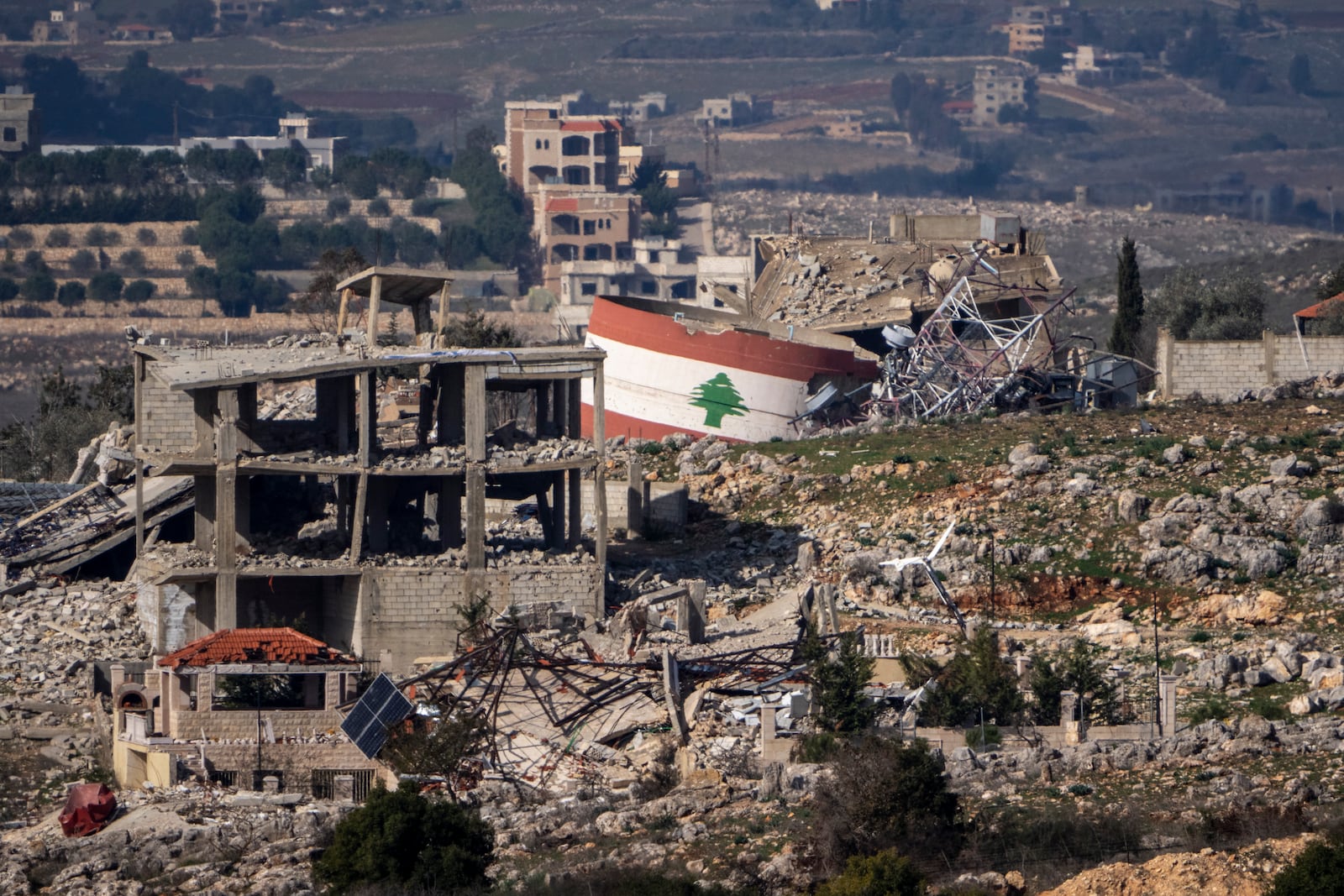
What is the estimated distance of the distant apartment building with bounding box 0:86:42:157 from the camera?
5659 inches

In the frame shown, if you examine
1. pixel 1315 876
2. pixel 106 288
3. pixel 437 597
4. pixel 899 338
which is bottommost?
pixel 106 288

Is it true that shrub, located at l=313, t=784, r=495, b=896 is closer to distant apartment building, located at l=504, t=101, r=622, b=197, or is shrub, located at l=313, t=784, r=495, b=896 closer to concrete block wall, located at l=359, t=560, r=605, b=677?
concrete block wall, located at l=359, t=560, r=605, b=677

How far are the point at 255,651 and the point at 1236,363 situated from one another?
2006 centimetres

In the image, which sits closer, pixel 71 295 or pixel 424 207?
pixel 71 295

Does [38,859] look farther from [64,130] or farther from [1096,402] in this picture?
[64,130]

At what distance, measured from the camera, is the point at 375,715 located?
26.8m

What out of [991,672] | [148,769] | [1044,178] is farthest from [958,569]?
[1044,178]

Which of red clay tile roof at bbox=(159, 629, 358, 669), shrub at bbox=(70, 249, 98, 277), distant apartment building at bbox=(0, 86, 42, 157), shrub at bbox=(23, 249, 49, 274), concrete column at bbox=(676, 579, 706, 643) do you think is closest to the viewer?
red clay tile roof at bbox=(159, 629, 358, 669)

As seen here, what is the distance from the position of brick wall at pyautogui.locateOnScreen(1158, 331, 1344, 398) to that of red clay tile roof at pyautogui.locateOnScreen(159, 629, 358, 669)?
→ 726 inches

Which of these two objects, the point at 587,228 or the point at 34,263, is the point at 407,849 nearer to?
the point at 34,263

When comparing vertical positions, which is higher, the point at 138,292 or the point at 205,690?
the point at 205,690

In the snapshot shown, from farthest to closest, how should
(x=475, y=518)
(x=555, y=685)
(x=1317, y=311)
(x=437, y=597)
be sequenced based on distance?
(x=1317, y=311) < (x=475, y=518) < (x=437, y=597) < (x=555, y=685)

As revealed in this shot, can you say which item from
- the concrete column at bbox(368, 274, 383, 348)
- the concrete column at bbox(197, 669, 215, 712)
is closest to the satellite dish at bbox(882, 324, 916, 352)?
the concrete column at bbox(368, 274, 383, 348)

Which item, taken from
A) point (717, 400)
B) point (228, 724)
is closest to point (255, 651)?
point (228, 724)
